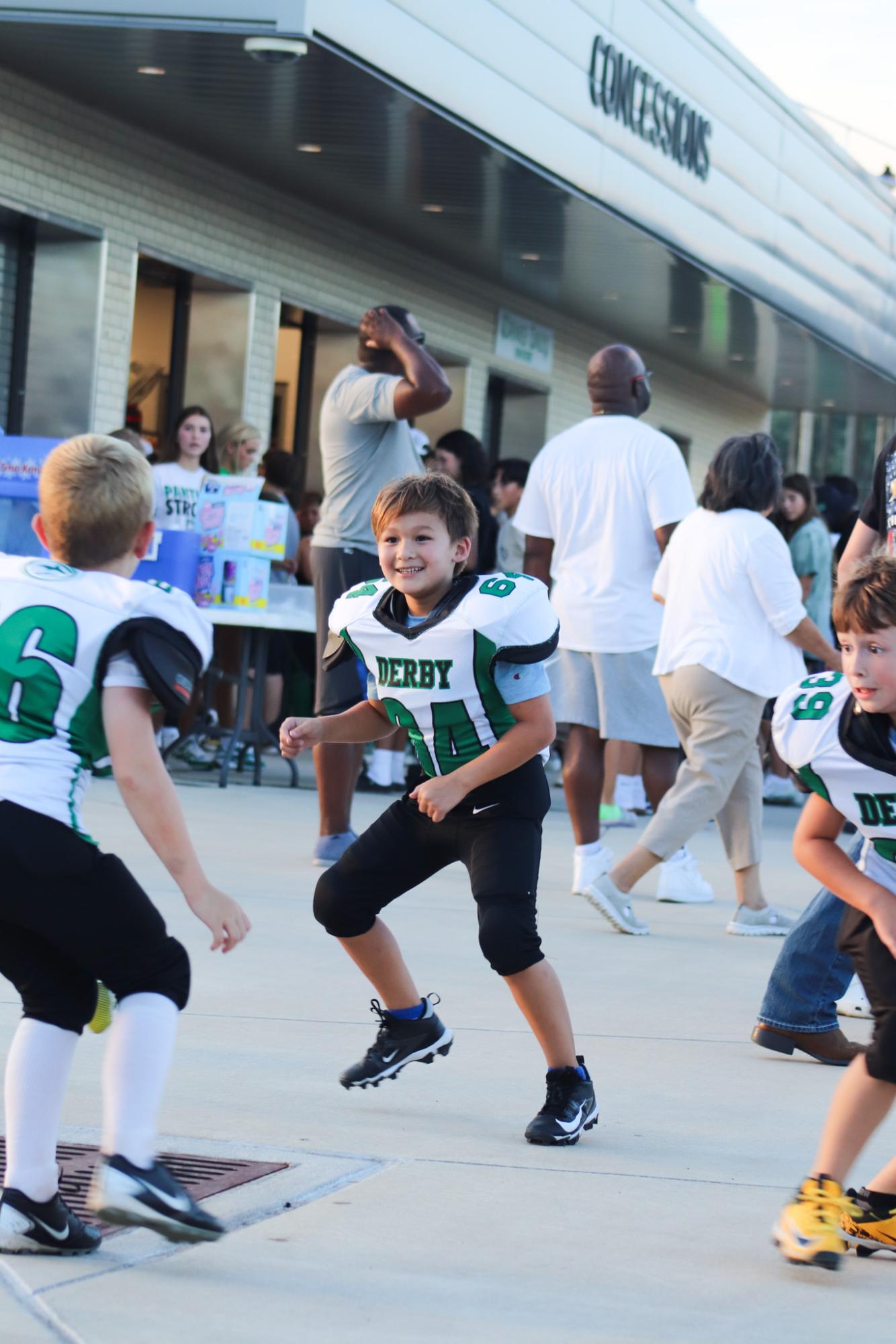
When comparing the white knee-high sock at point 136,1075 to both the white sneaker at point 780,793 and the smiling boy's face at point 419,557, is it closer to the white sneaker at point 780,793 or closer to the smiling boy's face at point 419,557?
the smiling boy's face at point 419,557

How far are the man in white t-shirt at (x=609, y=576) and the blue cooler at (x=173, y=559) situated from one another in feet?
9.71

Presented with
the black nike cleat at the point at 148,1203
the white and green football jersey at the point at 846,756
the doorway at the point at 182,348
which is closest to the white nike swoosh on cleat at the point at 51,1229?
the black nike cleat at the point at 148,1203

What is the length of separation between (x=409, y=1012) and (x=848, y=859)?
1315 mm

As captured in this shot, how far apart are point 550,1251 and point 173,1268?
0.64m

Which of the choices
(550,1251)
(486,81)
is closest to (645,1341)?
(550,1251)

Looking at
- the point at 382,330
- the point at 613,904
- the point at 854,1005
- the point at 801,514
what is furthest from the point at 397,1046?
the point at 801,514

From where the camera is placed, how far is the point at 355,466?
778 centimetres

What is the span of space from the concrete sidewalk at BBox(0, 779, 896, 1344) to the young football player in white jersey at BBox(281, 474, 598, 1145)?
20cm

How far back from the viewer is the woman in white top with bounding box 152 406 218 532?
10.5 meters

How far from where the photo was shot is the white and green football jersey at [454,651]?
396 centimetres

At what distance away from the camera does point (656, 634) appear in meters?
7.43

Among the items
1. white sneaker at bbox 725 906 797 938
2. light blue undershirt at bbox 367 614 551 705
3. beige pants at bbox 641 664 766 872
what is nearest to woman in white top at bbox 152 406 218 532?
beige pants at bbox 641 664 766 872

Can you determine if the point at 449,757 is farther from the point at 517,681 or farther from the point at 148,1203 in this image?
the point at 148,1203

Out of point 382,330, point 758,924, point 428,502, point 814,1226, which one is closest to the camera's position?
point 814,1226
